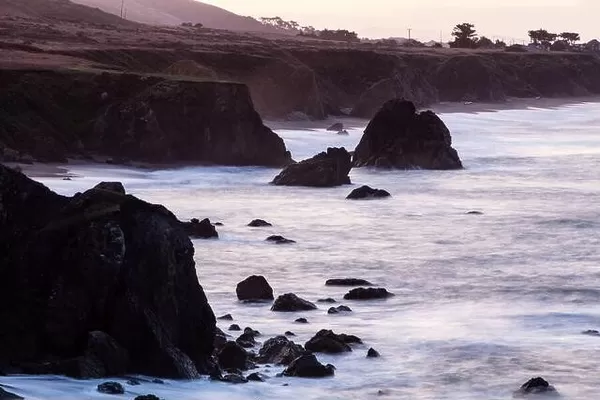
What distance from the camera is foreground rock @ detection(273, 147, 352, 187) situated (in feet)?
169

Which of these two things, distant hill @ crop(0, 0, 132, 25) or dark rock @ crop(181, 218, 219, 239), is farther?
distant hill @ crop(0, 0, 132, 25)

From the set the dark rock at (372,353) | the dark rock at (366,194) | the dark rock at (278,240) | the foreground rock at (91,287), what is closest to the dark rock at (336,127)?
the dark rock at (366,194)

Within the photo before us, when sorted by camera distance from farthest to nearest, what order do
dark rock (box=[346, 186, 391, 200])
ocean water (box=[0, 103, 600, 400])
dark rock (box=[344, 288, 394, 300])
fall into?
1. dark rock (box=[346, 186, 391, 200])
2. dark rock (box=[344, 288, 394, 300])
3. ocean water (box=[0, 103, 600, 400])

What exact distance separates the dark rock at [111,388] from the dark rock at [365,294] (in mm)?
10275

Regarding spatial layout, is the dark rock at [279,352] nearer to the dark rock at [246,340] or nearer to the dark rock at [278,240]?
the dark rock at [246,340]

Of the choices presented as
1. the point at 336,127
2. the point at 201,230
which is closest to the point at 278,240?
the point at 201,230

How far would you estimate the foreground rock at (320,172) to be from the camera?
51.6 m

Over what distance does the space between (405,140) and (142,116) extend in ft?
38.7

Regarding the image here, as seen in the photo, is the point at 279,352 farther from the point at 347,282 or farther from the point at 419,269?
the point at 419,269

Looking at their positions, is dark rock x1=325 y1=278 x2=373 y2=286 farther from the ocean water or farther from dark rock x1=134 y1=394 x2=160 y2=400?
dark rock x1=134 y1=394 x2=160 y2=400

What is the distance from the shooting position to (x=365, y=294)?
2769cm

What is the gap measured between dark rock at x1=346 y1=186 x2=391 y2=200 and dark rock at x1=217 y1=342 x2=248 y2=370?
27707 millimetres

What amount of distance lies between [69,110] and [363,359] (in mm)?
37197

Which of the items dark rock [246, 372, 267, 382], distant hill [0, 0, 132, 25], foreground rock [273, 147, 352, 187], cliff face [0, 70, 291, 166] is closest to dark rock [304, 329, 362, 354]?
dark rock [246, 372, 267, 382]
